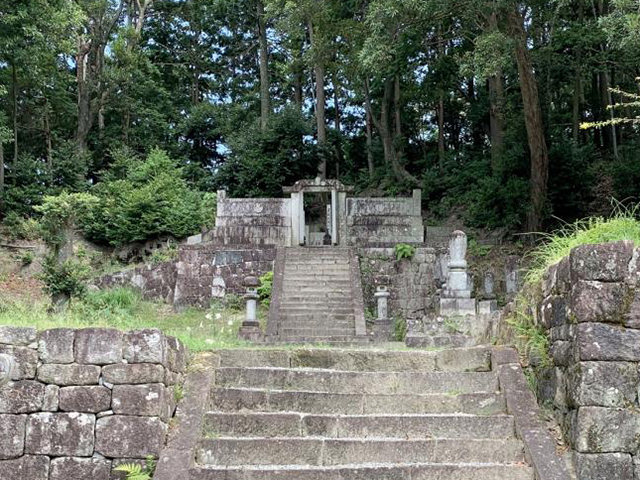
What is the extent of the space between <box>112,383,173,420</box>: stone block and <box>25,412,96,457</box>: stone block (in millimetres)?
191

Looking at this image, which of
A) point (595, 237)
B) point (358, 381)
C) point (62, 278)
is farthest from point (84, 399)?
point (62, 278)

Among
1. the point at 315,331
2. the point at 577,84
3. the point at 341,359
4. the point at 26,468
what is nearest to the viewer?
the point at 26,468

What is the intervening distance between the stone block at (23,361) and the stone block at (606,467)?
347 centimetres

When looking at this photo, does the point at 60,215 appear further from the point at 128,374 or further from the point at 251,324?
the point at 128,374

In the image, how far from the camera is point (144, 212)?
17438 millimetres

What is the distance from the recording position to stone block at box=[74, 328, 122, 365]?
155 inches

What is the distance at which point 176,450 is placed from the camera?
149 inches

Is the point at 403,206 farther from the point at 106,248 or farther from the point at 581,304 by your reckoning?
the point at 581,304

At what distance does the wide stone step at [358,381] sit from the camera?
15.0 feet

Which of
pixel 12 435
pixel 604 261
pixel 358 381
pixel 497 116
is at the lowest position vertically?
pixel 12 435

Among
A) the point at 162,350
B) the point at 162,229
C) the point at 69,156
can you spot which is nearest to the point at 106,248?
the point at 162,229

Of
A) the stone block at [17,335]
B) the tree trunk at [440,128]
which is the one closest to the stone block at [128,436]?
the stone block at [17,335]

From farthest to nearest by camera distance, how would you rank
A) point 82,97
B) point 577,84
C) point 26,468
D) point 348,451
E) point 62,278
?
point 82,97 → point 577,84 → point 62,278 → point 348,451 → point 26,468

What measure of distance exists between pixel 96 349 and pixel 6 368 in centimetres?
54
